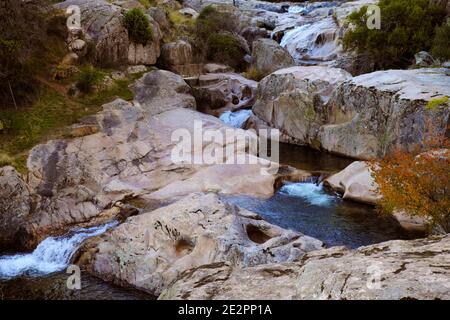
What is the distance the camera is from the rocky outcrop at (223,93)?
31.3 metres

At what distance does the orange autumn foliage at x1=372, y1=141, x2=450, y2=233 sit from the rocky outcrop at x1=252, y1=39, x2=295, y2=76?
21.7m

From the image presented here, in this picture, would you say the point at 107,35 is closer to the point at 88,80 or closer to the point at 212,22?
the point at 88,80

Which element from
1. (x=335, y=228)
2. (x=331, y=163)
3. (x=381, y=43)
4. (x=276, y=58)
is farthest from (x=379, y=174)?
(x=276, y=58)

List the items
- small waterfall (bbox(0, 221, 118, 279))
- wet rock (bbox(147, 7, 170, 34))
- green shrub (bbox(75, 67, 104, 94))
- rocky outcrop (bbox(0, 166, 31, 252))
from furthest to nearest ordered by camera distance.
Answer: wet rock (bbox(147, 7, 170, 34)) < green shrub (bbox(75, 67, 104, 94)) < rocky outcrop (bbox(0, 166, 31, 252)) < small waterfall (bbox(0, 221, 118, 279))

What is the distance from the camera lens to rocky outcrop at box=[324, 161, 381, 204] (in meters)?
18.4

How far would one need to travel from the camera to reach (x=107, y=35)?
29.1 meters

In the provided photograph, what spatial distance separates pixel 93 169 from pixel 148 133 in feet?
13.9

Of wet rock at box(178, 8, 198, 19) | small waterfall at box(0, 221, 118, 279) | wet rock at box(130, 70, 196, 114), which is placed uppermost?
wet rock at box(178, 8, 198, 19)

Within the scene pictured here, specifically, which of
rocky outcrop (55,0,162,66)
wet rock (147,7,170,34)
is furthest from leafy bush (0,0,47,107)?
wet rock (147,7,170,34)

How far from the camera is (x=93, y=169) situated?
20047mm

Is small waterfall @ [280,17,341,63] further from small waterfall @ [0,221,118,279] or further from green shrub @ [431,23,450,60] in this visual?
small waterfall @ [0,221,118,279]

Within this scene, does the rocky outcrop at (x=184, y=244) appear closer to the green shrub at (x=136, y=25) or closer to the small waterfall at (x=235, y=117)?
the small waterfall at (x=235, y=117)

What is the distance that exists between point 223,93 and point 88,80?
999cm
